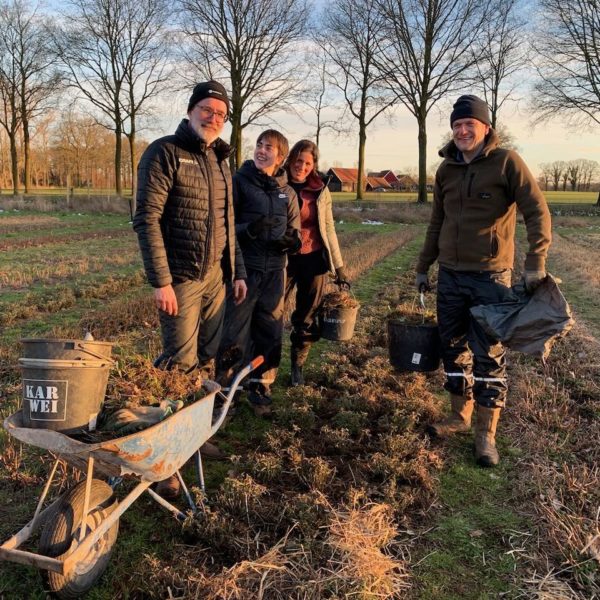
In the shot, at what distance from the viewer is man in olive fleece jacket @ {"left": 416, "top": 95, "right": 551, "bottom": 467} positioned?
11.5 feet

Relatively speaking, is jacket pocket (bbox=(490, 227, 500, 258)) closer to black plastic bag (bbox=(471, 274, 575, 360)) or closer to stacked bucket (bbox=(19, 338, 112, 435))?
black plastic bag (bbox=(471, 274, 575, 360))

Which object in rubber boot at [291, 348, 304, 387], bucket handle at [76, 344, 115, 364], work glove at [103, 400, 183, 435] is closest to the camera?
bucket handle at [76, 344, 115, 364]

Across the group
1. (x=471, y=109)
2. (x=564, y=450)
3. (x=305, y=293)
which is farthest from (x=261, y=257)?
(x=564, y=450)

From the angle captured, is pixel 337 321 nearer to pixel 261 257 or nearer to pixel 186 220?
pixel 261 257

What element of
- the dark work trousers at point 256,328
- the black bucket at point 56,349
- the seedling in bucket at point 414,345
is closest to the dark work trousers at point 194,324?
the dark work trousers at point 256,328

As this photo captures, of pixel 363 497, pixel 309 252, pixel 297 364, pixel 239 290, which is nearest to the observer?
pixel 363 497

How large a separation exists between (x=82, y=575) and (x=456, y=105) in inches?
138

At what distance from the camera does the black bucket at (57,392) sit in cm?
211

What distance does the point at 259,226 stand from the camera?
4.13m

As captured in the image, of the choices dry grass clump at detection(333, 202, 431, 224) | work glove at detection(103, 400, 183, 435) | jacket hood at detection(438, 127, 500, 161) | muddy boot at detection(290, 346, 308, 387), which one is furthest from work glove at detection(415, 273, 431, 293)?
dry grass clump at detection(333, 202, 431, 224)

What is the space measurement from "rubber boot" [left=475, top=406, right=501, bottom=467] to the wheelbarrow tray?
212 centimetres

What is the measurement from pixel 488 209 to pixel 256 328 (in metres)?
2.07

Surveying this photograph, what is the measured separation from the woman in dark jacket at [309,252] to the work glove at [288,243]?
32cm

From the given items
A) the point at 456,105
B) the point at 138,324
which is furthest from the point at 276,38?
the point at 456,105
